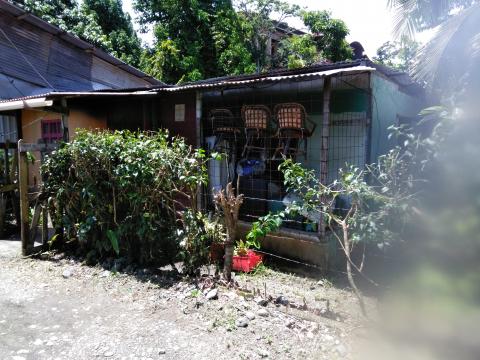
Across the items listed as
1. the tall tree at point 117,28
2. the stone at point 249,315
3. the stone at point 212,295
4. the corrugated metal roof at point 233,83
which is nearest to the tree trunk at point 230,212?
the stone at point 212,295

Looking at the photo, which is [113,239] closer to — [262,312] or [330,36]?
[262,312]

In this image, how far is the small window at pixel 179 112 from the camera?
7.23m

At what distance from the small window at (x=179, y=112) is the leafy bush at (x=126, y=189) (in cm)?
199

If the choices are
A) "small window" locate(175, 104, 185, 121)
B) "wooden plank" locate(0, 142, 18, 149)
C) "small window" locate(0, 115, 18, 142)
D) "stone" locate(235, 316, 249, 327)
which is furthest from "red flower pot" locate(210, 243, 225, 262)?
"small window" locate(0, 115, 18, 142)

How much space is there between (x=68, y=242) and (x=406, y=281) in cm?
556

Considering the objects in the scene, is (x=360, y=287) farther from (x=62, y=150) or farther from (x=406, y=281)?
(x=62, y=150)

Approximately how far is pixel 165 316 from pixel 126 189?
6.31 ft

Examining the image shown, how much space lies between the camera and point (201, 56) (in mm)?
16672

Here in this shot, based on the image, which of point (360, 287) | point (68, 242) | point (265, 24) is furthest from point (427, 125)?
point (265, 24)

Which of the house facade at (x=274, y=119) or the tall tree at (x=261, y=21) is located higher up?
the tall tree at (x=261, y=21)

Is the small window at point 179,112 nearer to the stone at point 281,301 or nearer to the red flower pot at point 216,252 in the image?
the red flower pot at point 216,252

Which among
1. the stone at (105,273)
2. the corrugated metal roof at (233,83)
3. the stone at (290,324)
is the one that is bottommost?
the stone at (290,324)

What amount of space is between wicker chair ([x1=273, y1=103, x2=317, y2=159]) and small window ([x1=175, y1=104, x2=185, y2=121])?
79.7 inches

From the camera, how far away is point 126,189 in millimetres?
5027
